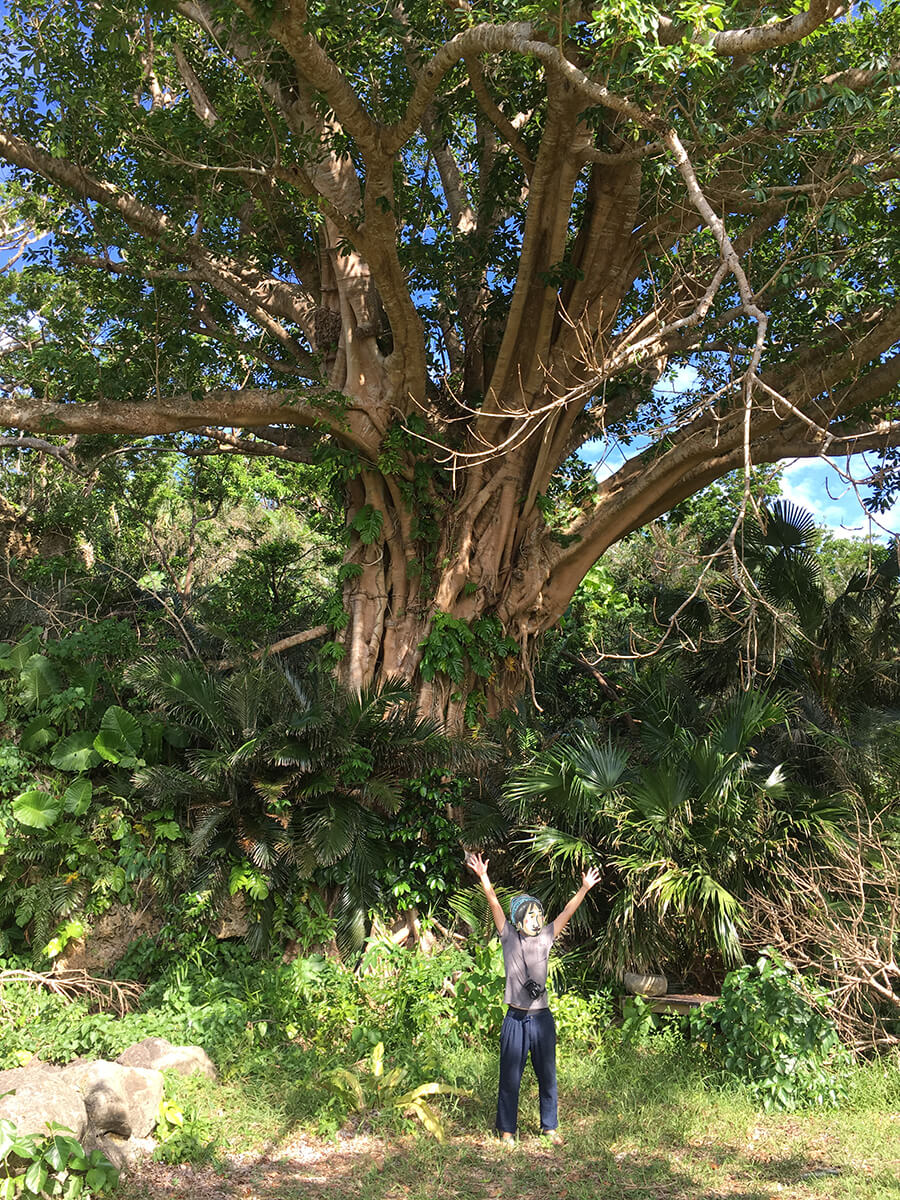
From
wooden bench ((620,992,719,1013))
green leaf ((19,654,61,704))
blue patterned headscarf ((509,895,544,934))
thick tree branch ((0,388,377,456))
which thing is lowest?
wooden bench ((620,992,719,1013))

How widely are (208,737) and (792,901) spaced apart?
208 inches

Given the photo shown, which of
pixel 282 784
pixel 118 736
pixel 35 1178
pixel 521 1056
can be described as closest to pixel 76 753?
pixel 118 736

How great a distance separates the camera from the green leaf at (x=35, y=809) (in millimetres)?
8055

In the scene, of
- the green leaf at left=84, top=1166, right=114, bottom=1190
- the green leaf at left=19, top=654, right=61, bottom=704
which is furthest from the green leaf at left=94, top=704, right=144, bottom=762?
the green leaf at left=84, top=1166, right=114, bottom=1190

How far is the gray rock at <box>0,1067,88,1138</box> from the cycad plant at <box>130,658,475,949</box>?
2.80m

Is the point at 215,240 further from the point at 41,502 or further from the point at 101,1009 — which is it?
the point at 101,1009

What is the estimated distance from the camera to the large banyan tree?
7.83m

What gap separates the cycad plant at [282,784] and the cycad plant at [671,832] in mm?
1413

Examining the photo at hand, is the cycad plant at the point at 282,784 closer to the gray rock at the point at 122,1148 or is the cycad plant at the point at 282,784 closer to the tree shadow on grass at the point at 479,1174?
the gray rock at the point at 122,1148

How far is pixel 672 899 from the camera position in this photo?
713 cm

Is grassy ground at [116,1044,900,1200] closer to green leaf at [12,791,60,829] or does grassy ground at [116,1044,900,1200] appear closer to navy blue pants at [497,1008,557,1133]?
navy blue pants at [497,1008,557,1133]

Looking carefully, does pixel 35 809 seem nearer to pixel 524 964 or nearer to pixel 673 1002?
pixel 524 964

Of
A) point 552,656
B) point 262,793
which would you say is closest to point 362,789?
point 262,793

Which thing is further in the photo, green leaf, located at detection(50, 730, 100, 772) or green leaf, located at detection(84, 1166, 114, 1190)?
green leaf, located at detection(50, 730, 100, 772)
